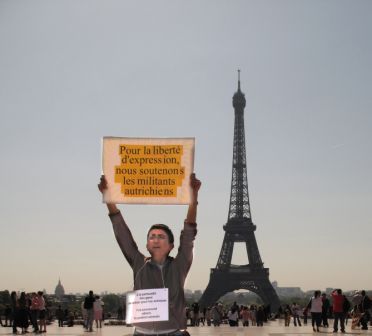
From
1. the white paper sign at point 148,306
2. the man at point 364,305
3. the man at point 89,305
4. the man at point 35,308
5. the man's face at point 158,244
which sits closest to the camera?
the white paper sign at point 148,306

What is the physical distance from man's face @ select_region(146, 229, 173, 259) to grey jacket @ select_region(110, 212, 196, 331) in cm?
6

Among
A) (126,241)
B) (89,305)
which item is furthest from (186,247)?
(89,305)

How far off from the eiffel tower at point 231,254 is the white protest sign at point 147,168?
71.8 m

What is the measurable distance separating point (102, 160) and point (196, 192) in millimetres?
789

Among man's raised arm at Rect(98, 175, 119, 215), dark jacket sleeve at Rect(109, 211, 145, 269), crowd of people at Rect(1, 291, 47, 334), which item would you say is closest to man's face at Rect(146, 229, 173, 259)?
dark jacket sleeve at Rect(109, 211, 145, 269)

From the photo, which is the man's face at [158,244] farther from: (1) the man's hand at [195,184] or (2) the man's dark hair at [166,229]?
(1) the man's hand at [195,184]

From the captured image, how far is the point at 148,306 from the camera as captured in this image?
169 inches

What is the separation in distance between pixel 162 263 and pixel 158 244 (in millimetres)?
132

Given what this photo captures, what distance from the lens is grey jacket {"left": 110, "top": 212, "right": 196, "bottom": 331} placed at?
14.2ft

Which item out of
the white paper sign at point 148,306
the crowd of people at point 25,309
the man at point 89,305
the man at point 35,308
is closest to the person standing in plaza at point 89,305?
the man at point 89,305

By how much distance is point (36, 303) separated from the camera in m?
20.8

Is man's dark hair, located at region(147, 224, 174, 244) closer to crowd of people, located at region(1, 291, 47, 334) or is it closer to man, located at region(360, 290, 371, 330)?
crowd of people, located at region(1, 291, 47, 334)

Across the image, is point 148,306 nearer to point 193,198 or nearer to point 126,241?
point 126,241

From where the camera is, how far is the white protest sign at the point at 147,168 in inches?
201
